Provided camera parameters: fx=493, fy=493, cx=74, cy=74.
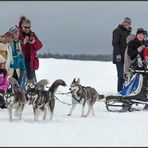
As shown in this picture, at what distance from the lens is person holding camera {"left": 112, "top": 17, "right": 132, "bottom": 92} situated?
11883 millimetres

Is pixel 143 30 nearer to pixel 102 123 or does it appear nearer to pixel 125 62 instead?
pixel 125 62

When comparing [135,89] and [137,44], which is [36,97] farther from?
[137,44]

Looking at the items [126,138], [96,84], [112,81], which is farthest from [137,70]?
[112,81]

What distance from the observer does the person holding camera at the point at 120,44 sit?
39.0 ft

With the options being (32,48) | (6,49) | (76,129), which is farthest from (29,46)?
(76,129)

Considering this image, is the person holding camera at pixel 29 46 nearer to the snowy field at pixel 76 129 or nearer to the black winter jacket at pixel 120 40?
the snowy field at pixel 76 129

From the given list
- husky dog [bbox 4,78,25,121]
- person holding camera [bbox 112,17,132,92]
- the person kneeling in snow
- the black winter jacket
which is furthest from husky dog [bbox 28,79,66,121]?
the black winter jacket

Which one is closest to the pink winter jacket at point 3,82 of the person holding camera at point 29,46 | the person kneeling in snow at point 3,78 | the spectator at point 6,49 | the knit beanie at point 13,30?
the person kneeling in snow at point 3,78

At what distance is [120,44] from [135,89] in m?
2.08

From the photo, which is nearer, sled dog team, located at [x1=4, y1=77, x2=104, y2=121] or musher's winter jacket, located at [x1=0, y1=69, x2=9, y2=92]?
sled dog team, located at [x1=4, y1=77, x2=104, y2=121]

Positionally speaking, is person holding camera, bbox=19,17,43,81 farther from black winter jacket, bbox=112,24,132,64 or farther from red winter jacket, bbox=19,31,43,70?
black winter jacket, bbox=112,24,132,64

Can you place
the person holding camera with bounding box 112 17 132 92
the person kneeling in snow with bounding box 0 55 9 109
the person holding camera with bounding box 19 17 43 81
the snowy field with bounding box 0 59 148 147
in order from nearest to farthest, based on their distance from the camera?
the snowy field with bounding box 0 59 148 147 → the person kneeling in snow with bounding box 0 55 9 109 → the person holding camera with bounding box 19 17 43 81 → the person holding camera with bounding box 112 17 132 92

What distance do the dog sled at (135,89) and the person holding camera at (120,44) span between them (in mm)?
1255

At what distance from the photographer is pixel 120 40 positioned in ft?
39.8
